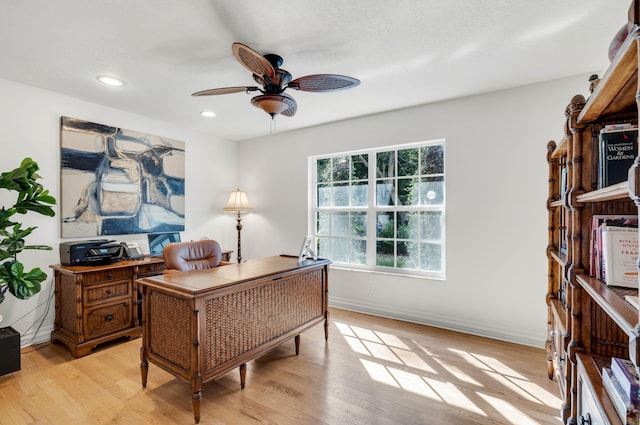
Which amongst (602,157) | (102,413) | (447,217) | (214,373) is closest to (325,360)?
(214,373)

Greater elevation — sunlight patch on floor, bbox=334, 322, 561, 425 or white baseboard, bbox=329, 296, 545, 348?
white baseboard, bbox=329, 296, 545, 348

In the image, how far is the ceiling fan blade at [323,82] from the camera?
198 centimetres

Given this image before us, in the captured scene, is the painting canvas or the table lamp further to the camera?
the table lamp

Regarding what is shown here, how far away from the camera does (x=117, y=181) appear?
3.49 meters

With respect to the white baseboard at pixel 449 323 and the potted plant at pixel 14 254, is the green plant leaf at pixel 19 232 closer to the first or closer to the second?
the potted plant at pixel 14 254

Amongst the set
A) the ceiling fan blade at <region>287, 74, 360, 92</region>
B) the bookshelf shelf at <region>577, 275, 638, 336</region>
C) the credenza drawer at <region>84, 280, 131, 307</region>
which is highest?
the ceiling fan blade at <region>287, 74, 360, 92</region>

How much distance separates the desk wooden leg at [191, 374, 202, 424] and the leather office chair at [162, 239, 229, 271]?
41.3 inches

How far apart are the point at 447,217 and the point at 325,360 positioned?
1.92m

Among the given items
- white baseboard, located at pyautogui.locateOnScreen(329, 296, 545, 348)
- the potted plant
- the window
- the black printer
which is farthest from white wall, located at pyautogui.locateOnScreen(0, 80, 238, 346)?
white baseboard, located at pyautogui.locateOnScreen(329, 296, 545, 348)

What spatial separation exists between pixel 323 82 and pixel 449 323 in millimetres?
2747

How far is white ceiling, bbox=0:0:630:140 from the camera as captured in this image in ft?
5.82

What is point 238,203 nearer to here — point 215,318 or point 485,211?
point 215,318

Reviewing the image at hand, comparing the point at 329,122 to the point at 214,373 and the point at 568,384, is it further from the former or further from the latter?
the point at 568,384

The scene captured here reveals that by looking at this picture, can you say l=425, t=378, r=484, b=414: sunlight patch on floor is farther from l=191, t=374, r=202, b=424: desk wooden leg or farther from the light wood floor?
l=191, t=374, r=202, b=424: desk wooden leg
